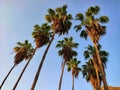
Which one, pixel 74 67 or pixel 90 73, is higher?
pixel 74 67

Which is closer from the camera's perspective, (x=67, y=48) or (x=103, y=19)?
(x=103, y=19)

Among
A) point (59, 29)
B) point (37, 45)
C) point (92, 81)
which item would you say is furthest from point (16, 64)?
point (92, 81)

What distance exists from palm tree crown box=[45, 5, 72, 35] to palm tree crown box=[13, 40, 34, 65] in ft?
29.8

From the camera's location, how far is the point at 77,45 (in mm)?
51281

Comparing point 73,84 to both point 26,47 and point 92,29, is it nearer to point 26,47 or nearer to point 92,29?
point 26,47

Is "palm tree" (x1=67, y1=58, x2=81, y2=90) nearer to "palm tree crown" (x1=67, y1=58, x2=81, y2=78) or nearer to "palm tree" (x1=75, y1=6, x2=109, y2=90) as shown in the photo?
"palm tree crown" (x1=67, y1=58, x2=81, y2=78)

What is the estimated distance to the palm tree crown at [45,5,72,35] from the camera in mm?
43266

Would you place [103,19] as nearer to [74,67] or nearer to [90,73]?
[90,73]

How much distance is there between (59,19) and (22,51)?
36.1 ft

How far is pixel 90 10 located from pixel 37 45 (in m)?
11.0

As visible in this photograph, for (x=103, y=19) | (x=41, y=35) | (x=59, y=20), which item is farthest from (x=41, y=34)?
(x=103, y=19)

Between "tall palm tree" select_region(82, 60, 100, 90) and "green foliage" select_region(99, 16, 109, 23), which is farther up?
"green foliage" select_region(99, 16, 109, 23)

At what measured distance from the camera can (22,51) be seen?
164 ft

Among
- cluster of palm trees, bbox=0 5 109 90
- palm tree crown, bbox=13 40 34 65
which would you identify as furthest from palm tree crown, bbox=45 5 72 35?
palm tree crown, bbox=13 40 34 65
